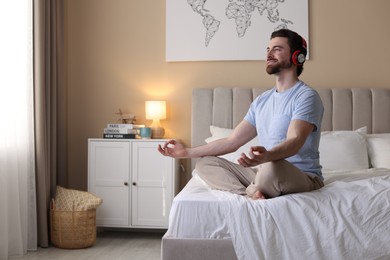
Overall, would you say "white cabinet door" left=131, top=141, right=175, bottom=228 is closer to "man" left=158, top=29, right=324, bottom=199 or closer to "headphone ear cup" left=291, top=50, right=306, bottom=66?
"man" left=158, top=29, right=324, bottom=199

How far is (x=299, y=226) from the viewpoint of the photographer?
240 centimetres

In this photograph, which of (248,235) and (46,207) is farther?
(46,207)

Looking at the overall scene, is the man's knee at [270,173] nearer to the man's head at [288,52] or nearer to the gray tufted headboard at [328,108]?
the man's head at [288,52]

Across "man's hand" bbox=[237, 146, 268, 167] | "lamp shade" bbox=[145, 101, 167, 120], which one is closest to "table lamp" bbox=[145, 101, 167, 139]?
"lamp shade" bbox=[145, 101, 167, 120]

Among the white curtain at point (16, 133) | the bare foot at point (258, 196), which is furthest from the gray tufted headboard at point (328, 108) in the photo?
the bare foot at point (258, 196)

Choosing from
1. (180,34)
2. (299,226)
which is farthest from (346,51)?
(299,226)

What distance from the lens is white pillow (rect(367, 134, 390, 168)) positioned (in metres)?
4.05

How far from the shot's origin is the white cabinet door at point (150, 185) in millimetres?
4492

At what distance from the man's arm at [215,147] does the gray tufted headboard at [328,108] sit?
150 centimetres

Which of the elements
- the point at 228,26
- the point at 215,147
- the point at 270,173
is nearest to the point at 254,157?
the point at 270,173

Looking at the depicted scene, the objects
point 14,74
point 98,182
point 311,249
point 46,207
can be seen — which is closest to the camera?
point 311,249

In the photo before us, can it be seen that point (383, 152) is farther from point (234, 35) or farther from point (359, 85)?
point (234, 35)

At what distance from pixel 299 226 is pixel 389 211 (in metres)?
0.42

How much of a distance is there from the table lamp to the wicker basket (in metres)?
0.90
